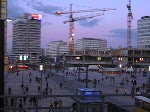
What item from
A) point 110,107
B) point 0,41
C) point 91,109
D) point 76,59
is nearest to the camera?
point 91,109

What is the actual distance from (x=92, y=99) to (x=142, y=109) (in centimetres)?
1151

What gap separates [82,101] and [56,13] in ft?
582

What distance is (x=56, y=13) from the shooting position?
183625 millimetres

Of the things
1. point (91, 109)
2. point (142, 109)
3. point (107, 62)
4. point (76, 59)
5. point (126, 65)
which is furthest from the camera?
point (76, 59)

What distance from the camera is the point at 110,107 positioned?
1364 centimetres

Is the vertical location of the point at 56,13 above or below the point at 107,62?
above

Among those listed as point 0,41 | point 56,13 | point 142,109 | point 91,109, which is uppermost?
point 56,13

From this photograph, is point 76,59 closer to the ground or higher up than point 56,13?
closer to the ground

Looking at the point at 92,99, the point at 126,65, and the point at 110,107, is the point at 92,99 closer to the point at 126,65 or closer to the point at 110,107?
the point at 110,107

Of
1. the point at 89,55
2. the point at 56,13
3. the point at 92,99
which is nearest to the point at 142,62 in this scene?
the point at 89,55

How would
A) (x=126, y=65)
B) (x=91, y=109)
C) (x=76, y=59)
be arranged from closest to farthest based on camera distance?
(x=91, y=109) < (x=126, y=65) < (x=76, y=59)

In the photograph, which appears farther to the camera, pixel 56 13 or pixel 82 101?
pixel 56 13

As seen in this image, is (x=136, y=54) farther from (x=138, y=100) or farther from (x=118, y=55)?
(x=138, y=100)

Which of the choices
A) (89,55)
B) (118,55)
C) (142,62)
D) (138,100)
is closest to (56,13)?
(89,55)
